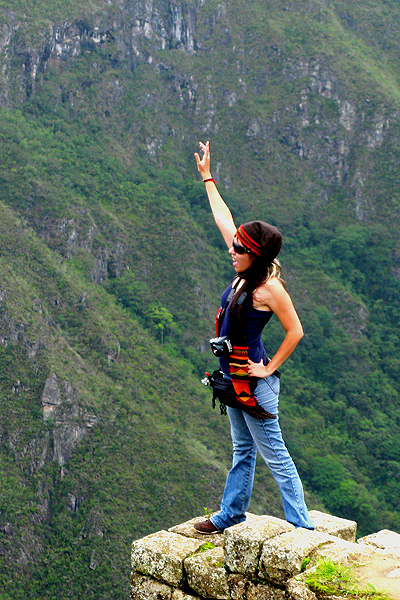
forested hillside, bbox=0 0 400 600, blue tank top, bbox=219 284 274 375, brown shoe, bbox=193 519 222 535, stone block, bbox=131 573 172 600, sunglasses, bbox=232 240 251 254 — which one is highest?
sunglasses, bbox=232 240 251 254

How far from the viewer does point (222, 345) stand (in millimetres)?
4082

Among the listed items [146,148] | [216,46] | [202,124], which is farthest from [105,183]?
[216,46]

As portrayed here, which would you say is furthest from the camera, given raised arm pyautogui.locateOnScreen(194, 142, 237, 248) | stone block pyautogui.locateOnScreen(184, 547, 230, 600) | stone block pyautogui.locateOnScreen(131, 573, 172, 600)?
raised arm pyautogui.locateOnScreen(194, 142, 237, 248)

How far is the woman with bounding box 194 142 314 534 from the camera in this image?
3980mm

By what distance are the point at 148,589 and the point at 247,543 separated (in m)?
0.82

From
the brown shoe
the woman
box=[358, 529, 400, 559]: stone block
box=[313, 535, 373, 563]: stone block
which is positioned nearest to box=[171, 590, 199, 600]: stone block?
the brown shoe

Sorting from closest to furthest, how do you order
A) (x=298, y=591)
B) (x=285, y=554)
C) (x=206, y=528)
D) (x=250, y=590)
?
(x=298, y=591), (x=285, y=554), (x=250, y=590), (x=206, y=528)

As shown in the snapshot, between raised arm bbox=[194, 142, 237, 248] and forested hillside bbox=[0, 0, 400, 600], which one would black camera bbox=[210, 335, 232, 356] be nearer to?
raised arm bbox=[194, 142, 237, 248]

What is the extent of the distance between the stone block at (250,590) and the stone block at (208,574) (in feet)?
0.18

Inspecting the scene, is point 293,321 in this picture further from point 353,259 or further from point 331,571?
point 353,259

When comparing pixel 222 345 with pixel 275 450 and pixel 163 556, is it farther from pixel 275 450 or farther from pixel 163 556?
pixel 163 556

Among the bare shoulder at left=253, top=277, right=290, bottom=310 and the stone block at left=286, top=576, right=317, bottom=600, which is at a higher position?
the bare shoulder at left=253, top=277, right=290, bottom=310

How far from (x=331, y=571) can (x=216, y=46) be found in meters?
75.1

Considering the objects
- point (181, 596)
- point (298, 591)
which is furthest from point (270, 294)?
point (181, 596)
